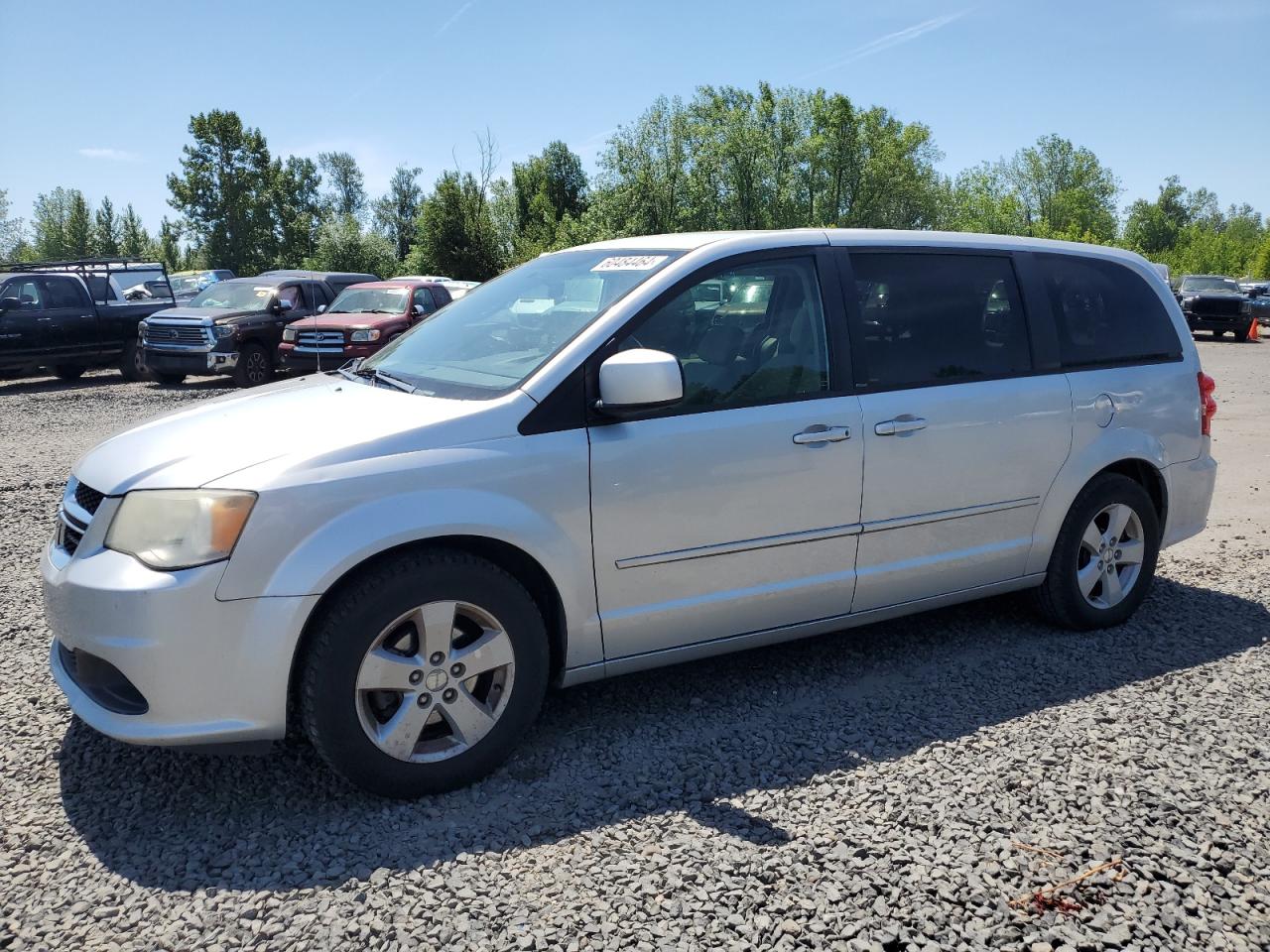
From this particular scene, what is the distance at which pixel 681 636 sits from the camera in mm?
3746

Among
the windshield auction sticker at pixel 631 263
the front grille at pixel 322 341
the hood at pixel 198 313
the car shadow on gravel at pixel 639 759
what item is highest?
the windshield auction sticker at pixel 631 263

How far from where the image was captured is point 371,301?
17.2 m

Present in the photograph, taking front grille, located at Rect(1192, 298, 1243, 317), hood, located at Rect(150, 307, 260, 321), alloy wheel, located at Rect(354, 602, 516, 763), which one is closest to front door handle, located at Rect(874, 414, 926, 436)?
alloy wheel, located at Rect(354, 602, 516, 763)

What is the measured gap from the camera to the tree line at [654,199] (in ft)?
190

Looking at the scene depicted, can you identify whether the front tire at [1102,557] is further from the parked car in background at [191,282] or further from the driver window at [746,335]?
the parked car in background at [191,282]

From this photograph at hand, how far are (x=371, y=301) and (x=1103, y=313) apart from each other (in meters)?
14.2

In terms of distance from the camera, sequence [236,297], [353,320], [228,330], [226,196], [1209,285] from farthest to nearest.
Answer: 1. [226,196]
2. [1209,285]
3. [236,297]
4. [228,330]
5. [353,320]

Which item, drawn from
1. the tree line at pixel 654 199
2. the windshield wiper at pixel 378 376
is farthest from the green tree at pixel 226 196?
the windshield wiper at pixel 378 376

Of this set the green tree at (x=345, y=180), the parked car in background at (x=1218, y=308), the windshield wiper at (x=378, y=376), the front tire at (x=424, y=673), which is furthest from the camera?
the green tree at (x=345, y=180)

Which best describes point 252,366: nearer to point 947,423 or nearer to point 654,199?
point 947,423

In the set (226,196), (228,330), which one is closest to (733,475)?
(228,330)

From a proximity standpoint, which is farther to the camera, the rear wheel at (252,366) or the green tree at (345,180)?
the green tree at (345,180)

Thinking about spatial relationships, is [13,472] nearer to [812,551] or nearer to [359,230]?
[812,551]

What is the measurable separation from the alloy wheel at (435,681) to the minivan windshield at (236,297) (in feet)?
50.4
